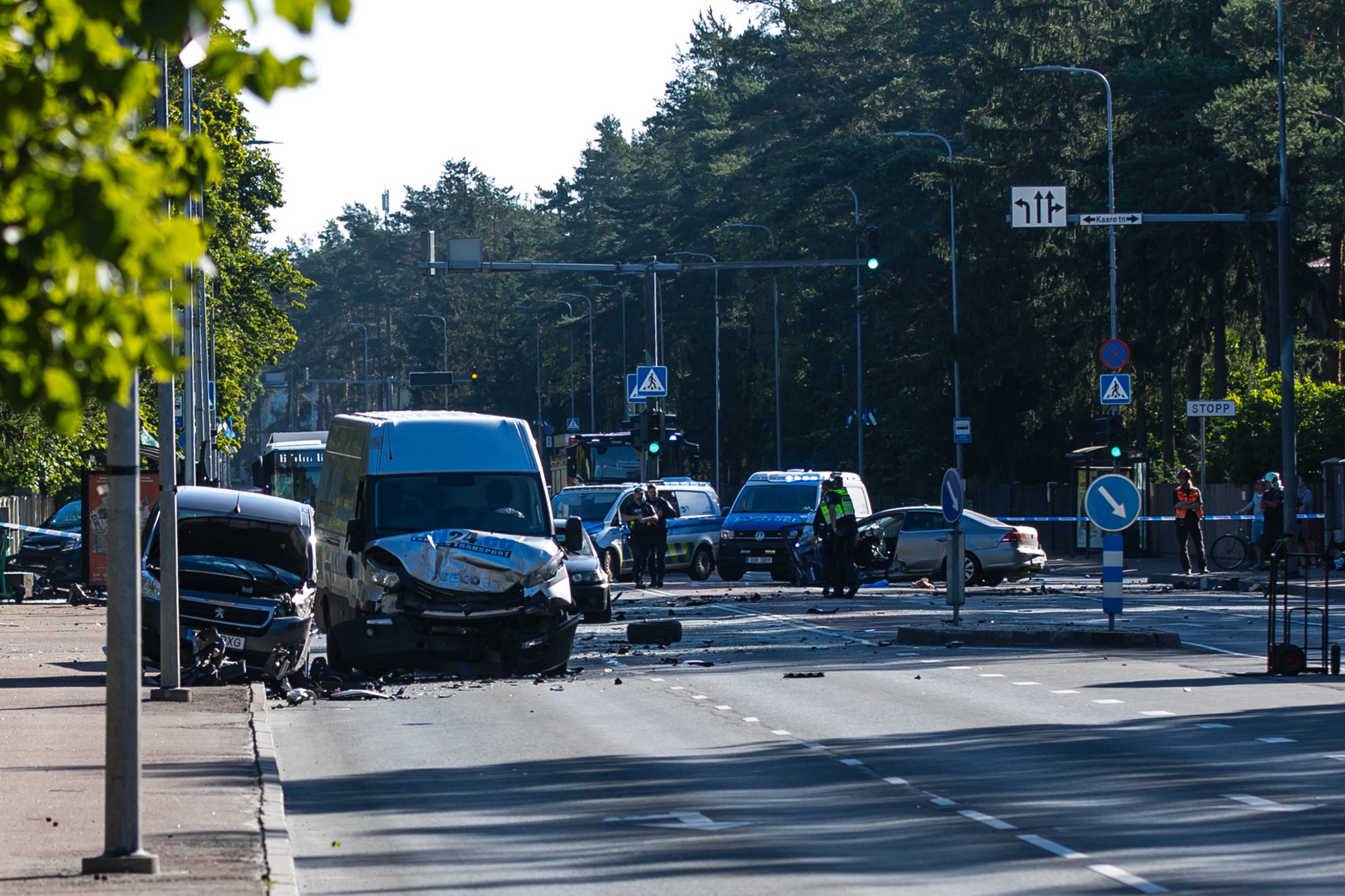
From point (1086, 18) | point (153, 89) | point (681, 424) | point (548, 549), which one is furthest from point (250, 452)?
point (153, 89)

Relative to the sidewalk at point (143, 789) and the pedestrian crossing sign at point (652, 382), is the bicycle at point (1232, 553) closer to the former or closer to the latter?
the pedestrian crossing sign at point (652, 382)

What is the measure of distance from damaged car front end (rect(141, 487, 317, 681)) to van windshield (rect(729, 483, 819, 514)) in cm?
1712

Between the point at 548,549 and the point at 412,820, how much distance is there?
26.8 ft

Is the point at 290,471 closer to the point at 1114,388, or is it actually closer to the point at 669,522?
the point at 669,522

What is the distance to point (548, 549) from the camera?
18.6 metres

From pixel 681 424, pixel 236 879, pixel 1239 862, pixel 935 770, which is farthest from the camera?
pixel 681 424

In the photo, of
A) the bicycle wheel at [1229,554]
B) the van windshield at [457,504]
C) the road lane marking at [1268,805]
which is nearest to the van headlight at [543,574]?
the van windshield at [457,504]

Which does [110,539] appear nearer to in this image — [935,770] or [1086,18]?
[935,770]

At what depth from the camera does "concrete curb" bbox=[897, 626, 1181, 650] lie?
69.7 ft

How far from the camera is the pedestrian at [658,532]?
112 feet

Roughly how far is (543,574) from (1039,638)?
6.46 metres

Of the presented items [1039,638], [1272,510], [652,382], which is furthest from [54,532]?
[1272,510]

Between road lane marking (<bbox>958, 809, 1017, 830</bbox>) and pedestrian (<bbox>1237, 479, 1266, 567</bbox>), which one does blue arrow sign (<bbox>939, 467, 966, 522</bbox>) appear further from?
road lane marking (<bbox>958, 809, 1017, 830</bbox>)

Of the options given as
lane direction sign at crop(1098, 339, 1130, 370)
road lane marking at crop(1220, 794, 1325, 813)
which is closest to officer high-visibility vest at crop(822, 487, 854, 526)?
lane direction sign at crop(1098, 339, 1130, 370)
